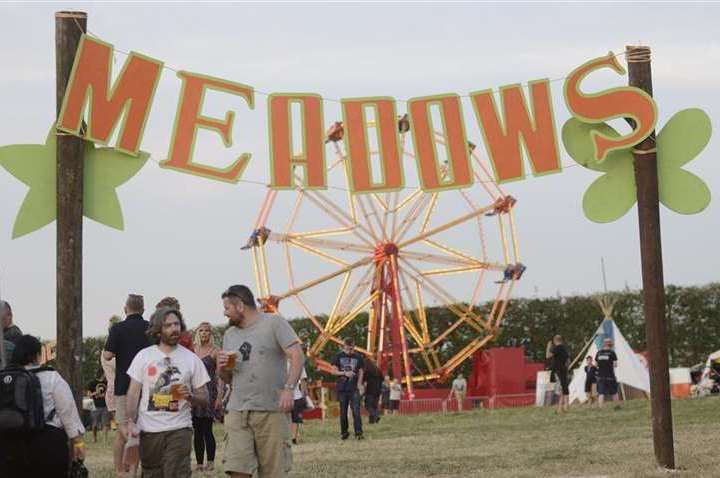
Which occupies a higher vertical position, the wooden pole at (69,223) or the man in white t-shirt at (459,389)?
the wooden pole at (69,223)

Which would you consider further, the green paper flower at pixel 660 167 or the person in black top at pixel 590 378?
the person in black top at pixel 590 378

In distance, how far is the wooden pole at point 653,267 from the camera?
587 inches

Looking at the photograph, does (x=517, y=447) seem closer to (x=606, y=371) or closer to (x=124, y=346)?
(x=124, y=346)

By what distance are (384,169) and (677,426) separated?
939 centimetres

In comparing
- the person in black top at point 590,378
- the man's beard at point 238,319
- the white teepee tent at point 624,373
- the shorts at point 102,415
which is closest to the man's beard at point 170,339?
the man's beard at point 238,319

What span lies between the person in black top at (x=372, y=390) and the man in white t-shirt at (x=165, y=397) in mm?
20186

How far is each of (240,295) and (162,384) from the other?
883 millimetres

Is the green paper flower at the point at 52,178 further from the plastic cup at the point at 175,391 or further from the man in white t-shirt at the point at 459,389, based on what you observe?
the man in white t-shirt at the point at 459,389

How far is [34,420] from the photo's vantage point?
10281 millimetres

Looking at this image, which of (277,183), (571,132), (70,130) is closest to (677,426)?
(571,132)

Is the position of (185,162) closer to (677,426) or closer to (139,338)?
(139,338)

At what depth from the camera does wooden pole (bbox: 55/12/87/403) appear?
44.2 feet

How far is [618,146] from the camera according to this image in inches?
586

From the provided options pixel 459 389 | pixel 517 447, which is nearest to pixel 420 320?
pixel 459 389
